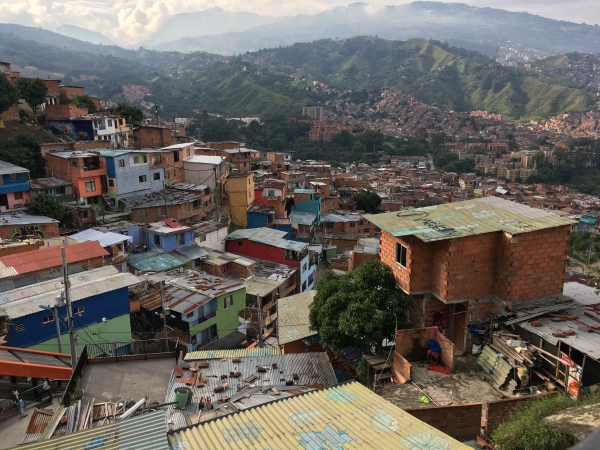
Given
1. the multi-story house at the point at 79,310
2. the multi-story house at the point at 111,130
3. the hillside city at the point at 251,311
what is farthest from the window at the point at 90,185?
the multi-story house at the point at 79,310

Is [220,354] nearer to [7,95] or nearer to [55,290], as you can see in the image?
[55,290]

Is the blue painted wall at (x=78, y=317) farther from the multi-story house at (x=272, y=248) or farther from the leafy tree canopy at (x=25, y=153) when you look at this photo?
the leafy tree canopy at (x=25, y=153)

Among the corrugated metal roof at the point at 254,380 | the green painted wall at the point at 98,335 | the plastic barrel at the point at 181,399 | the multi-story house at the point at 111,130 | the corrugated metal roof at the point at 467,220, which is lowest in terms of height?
the green painted wall at the point at 98,335

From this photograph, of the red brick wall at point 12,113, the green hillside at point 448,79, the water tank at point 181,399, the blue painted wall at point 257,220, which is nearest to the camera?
the water tank at point 181,399

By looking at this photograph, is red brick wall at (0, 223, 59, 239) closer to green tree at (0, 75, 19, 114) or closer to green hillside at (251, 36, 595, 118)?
green tree at (0, 75, 19, 114)

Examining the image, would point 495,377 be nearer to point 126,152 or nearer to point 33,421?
point 33,421

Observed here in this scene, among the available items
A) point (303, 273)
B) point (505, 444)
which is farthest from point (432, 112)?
point (505, 444)

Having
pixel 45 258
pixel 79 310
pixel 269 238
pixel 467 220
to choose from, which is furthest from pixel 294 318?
pixel 269 238
